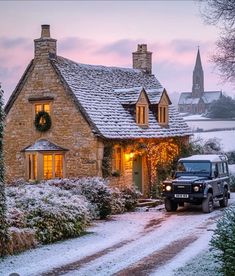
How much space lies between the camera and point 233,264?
10070 millimetres

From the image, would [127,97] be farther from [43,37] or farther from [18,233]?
[18,233]

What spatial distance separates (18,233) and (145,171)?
15.4 meters

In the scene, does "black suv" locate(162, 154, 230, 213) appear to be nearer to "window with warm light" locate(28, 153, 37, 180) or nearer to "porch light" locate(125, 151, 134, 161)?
"porch light" locate(125, 151, 134, 161)

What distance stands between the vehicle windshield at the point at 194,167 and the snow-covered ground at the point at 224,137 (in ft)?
56.0

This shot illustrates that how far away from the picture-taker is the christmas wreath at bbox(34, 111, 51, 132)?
27172 millimetres

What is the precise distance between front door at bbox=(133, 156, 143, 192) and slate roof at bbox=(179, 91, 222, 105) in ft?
258

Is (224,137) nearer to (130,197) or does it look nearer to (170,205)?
(130,197)

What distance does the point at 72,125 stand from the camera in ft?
86.5

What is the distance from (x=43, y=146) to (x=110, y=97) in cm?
467

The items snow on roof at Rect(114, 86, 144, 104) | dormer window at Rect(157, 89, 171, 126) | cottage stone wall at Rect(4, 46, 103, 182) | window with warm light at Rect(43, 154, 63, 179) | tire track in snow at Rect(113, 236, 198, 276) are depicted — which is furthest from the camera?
dormer window at Rect(157, 89, 171, 126)

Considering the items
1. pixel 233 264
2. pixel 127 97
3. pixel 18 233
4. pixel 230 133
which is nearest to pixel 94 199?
pixel 18 233

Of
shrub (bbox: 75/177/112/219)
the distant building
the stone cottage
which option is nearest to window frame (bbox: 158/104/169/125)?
the stone cottage

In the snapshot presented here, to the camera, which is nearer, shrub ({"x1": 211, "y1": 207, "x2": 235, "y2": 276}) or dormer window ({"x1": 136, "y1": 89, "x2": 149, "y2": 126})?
shrub ({"x1": 211, "y1": 207, "x2": 235, "y2": 276})

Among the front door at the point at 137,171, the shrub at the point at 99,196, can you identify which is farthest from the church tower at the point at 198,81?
the shrub at the point at 99,196
